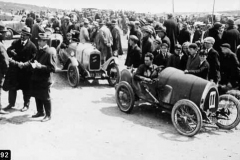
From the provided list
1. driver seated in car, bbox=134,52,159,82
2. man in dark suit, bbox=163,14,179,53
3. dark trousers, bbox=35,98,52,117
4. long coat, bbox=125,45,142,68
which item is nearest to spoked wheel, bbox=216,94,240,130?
driver seated in car, bbox=134,52,159,82

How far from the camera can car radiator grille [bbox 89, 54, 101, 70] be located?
1030 cm

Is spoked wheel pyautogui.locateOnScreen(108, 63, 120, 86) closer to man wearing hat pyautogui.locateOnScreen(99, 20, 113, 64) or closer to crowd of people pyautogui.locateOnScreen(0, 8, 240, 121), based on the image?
crowd of people pyautogui.locateOnScreen(0, 8, 240, 121)

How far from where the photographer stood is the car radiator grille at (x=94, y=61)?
10.3 metres

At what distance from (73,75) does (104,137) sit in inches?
173

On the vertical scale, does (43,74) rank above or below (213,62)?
below

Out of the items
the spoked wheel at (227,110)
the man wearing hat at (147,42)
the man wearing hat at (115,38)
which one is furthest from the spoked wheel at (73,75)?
the spoked wheel at (227,110)

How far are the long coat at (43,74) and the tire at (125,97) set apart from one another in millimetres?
1820

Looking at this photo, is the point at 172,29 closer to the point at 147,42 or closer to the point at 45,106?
the point at 147,42

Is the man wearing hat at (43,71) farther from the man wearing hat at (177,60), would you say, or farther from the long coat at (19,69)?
the man wearing hat at (177,60)

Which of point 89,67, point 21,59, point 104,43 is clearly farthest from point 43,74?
point 104,43

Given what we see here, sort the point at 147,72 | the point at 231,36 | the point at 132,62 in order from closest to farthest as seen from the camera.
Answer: the point at 147,72 → the point at 132,62 → the point at 231,36

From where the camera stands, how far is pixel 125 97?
25.6ft

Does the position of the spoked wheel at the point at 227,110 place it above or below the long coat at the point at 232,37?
below

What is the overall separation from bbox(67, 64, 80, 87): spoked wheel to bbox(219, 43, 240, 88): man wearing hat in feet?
14.5
